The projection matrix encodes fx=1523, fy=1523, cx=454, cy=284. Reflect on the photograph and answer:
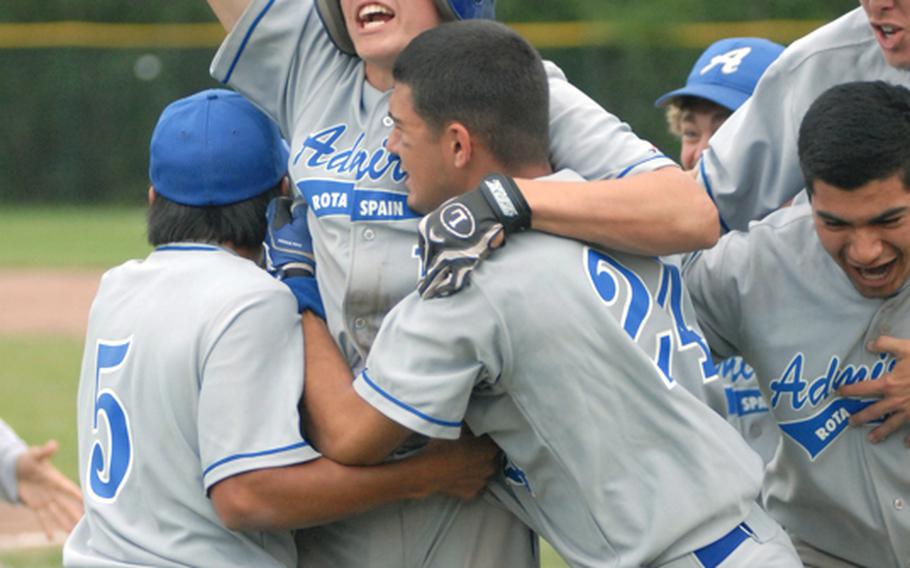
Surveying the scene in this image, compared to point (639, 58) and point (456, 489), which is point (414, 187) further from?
point (639, 58)

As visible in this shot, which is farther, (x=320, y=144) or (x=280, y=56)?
(x=280, y=56)

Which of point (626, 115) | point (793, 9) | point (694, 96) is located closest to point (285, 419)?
point (694, 96)

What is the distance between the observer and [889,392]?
11.7ft

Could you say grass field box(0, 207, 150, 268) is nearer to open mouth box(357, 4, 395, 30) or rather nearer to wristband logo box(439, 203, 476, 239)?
open mouth box(357, 4, 395, 30)

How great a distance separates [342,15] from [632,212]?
912mm

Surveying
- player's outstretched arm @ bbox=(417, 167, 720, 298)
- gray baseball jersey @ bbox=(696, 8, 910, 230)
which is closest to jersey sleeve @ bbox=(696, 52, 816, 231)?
gray baseball jersey @ bbox=(696, 8, 910, 230)

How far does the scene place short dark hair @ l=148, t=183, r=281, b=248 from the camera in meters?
3.62

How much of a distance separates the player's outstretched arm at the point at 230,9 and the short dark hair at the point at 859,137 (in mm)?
1453

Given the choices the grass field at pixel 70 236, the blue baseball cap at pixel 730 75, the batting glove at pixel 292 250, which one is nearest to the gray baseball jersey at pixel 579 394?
the batting glove at pixel 292 250

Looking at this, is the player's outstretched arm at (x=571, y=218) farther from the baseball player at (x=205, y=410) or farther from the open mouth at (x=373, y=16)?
the open mouth at (x=373, y=16)

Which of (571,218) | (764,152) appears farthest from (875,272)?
(571,218)

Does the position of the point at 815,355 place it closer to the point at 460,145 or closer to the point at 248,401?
the point at 460,145

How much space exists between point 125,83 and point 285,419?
21591mm

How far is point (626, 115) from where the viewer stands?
74.2 feet
